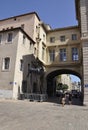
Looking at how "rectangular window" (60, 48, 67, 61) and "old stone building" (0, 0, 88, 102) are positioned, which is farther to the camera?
"rectangular window" (60, 48, 67, 61)

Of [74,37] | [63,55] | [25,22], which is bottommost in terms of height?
[63,55]

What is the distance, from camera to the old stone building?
22.8m

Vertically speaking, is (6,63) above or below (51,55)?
below

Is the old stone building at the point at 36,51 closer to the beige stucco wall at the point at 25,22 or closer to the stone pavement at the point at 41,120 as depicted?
the beige stucco wall at the point at 25,22

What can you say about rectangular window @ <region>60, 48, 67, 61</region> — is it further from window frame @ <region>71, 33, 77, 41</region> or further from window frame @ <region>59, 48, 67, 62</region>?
window frame @ <region>71, 33, 77, 41</region>

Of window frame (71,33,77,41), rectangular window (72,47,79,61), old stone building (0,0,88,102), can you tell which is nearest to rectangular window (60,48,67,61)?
old stone building (0,0,88,102)

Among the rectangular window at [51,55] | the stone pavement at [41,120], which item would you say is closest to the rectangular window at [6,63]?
the rectangular window at [51,55]

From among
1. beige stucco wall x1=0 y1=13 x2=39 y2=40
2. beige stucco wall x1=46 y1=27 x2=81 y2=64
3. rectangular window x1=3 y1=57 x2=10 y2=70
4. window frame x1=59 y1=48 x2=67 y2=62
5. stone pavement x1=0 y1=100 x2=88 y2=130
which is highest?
beige stucco wall x1=0 y1=13 x2=39 y2=40

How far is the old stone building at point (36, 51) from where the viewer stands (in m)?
22.8

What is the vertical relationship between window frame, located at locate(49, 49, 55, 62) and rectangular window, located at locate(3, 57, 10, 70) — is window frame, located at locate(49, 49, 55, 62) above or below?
above

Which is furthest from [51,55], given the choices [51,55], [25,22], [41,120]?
[41,120]

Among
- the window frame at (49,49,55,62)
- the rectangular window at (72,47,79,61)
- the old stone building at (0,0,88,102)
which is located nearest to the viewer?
the old stone building at (0,0,88,102)

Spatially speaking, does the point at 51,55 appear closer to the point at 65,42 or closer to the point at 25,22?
the point at 65,42

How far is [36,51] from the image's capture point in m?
31.2
